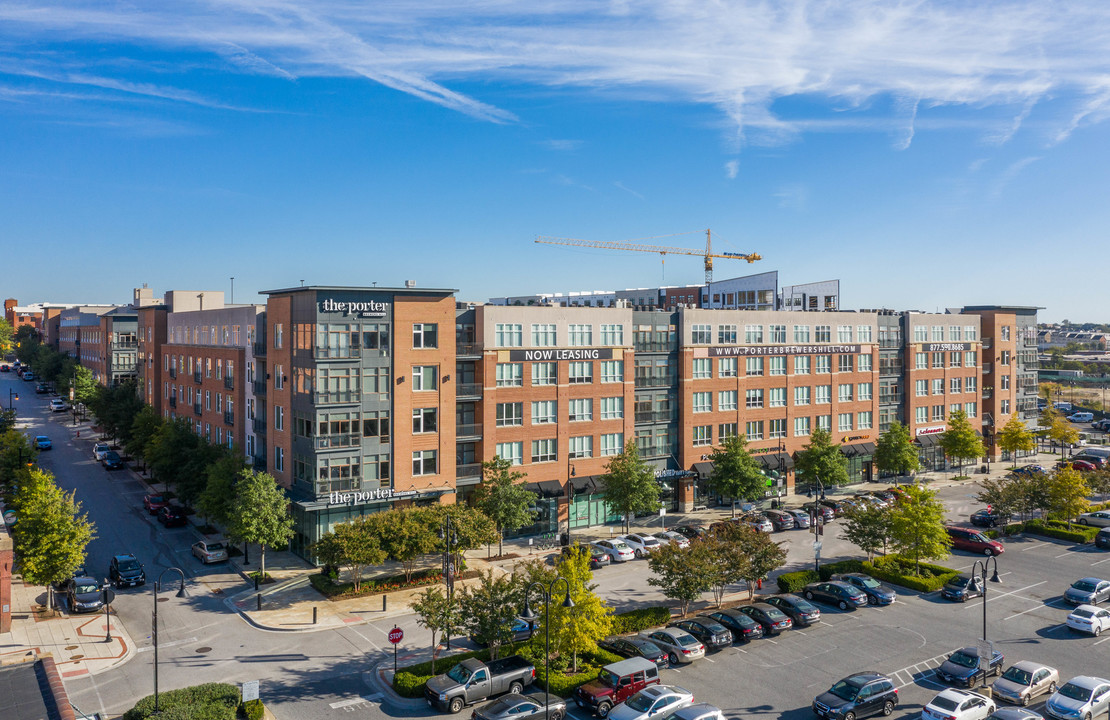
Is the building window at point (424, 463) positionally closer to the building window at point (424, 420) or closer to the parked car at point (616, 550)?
the building window at point (424, 420)

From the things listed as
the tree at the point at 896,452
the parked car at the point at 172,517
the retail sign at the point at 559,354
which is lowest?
the parked car at the point at 172,517

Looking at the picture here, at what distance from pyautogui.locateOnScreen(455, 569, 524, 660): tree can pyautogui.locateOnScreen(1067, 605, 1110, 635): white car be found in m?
28.1

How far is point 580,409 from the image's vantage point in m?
61.0

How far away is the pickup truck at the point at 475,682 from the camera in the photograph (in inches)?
1177

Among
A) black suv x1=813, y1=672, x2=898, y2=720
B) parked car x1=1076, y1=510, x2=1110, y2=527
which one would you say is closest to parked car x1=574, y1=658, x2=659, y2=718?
black suv x1=813, y1=672, x2=898, y2=720

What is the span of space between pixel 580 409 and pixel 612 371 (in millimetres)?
4439

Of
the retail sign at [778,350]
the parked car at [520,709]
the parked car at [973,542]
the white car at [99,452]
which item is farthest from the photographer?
the white car at [99,452]

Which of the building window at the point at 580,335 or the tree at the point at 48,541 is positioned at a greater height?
the building window at the point at 580,335

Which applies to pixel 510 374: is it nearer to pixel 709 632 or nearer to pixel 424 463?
pixel 424 463

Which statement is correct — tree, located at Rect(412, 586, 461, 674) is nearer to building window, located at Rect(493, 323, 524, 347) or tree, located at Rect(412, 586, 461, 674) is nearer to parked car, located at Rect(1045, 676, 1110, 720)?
parked car, located at Rect(1045, 676, 1110, 720)

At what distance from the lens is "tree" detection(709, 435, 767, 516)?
61094mm

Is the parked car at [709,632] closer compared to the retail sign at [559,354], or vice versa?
the parked car at [709,632]

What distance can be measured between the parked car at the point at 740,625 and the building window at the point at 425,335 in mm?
25726

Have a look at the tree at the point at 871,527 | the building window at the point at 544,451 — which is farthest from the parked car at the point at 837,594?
the building window at the point at 544,451
